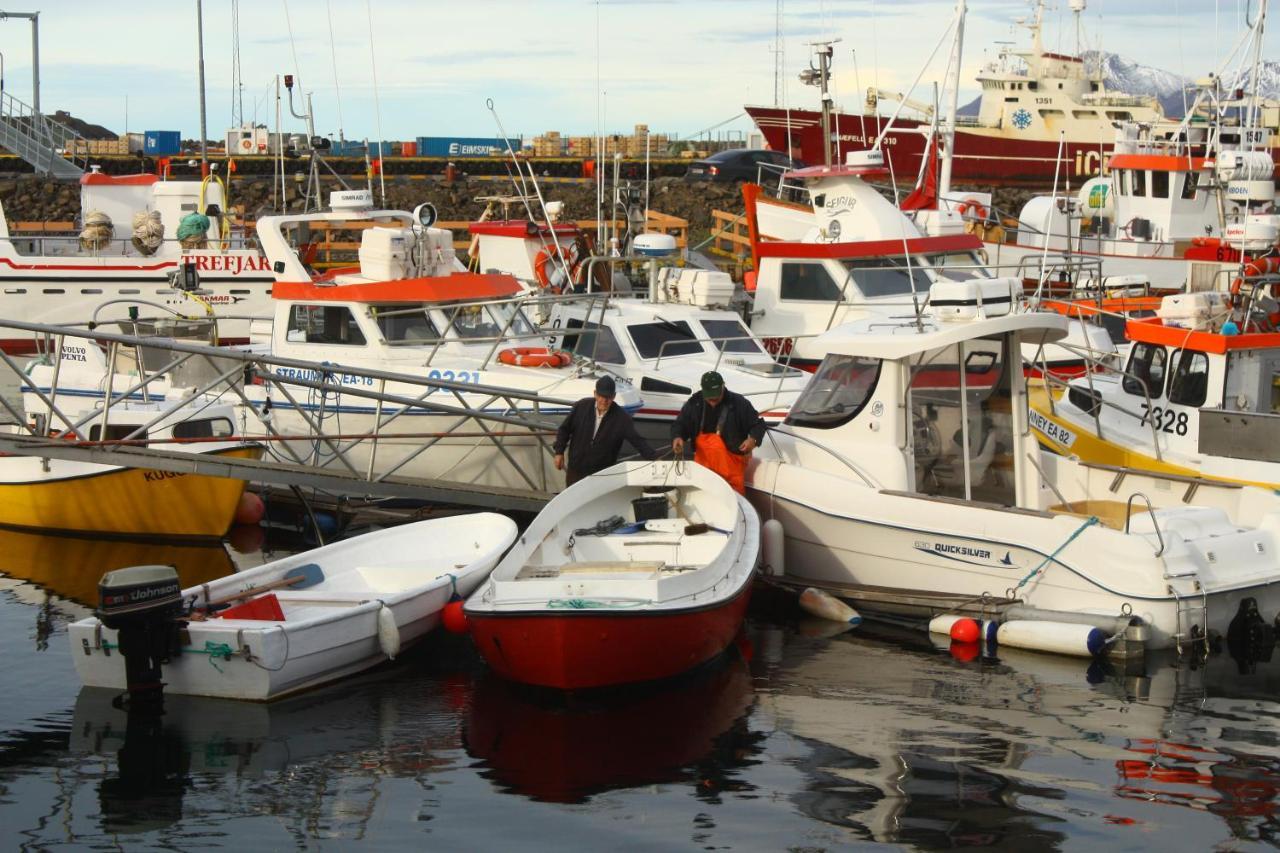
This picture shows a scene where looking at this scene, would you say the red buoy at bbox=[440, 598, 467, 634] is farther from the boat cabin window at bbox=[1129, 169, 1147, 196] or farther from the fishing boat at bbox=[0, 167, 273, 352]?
the boat cabin window at bbox=[1129, 169, 1147, 196]

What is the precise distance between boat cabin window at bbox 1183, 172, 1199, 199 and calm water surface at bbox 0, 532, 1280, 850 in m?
17.4

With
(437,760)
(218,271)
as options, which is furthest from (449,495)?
(218,271)

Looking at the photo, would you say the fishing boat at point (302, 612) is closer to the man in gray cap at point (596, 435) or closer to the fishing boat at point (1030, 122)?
the man in gray cap at point (596, 435)

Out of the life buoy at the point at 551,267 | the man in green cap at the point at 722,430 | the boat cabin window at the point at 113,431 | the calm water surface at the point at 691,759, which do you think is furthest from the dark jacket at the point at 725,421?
the life buoy at the point at 551,267

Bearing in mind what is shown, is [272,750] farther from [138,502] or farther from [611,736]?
[138,502]

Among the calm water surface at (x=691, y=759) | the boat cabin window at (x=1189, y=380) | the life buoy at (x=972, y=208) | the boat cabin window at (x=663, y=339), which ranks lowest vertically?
the calm water surface at (x=691, y=759)

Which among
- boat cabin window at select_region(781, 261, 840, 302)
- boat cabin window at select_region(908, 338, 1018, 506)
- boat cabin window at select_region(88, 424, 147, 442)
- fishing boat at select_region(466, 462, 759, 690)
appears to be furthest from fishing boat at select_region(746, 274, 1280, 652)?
boat cabin window at select_region(88, 424, 147, 442)

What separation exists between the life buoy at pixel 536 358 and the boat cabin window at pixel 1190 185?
15182mm

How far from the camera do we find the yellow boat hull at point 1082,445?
46.2 ft

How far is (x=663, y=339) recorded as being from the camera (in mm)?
16969

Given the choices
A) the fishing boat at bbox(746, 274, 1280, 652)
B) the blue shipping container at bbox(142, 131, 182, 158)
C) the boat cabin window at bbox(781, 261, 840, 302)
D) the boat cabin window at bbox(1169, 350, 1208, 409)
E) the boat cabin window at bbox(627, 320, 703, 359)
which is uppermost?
the blue shipping container at bbox(142, 131, 182, 158)

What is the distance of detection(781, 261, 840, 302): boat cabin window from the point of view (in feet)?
63.6

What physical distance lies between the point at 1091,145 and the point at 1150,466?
40.0 metres

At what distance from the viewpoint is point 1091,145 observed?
51.4 metres
